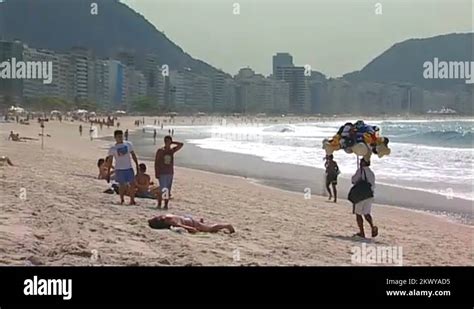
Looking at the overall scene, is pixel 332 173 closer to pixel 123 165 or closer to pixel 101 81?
pixel 123 165

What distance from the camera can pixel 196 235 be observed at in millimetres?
6035

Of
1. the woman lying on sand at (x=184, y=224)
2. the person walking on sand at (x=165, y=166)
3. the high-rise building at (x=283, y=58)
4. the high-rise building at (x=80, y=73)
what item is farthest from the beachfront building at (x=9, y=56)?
the high-rise building at (x=80, y=73)

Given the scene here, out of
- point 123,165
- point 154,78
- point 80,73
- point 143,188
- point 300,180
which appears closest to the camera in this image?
point 123,165

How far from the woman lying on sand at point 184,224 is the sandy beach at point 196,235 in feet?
0.57

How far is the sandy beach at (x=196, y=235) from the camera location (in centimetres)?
483

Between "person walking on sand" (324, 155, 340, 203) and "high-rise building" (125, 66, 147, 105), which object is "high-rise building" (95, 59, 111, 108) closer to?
"high-rise building" (125, 66, 147, 105)

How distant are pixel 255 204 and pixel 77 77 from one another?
5589 cm

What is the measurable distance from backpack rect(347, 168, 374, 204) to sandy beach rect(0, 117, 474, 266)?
1.57 ft

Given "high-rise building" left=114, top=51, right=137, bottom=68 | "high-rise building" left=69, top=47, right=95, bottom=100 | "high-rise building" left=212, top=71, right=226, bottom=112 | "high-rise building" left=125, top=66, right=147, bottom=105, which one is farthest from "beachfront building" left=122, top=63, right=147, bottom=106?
"high-rise building" left=212, top=71, right=226, bottom=112

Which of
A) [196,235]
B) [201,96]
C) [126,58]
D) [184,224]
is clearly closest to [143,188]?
[184,224]

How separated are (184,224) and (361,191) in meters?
2.05
